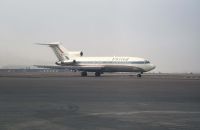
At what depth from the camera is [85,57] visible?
7994 centimetres

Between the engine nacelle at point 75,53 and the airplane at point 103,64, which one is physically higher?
the engine nacelle at point 75,53

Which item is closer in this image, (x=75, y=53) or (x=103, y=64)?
(x=103, y=64)

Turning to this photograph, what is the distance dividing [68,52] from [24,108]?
68046 mm

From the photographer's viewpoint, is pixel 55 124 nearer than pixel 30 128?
No

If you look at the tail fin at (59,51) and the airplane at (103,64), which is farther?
the tail fin at (59,51)

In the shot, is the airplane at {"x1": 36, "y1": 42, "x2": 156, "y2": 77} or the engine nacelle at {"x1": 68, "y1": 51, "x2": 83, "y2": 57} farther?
the engine nacelle at {"x1": 68, "y1": 51, "x2": 83, "y2": 57}

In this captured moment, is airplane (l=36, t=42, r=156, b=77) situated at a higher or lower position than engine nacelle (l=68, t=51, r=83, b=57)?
lower

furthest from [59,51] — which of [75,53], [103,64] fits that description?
[103,64]

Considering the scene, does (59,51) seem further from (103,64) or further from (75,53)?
(103,64)

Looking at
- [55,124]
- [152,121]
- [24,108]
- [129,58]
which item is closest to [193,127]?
[152,121]

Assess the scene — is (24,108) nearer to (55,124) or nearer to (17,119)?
(17,119)

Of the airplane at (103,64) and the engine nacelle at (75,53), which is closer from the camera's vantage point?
the airplane at (103,64)

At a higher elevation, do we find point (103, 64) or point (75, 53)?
point (75, 53)

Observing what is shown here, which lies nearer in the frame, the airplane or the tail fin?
the airplane
